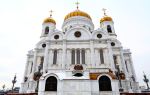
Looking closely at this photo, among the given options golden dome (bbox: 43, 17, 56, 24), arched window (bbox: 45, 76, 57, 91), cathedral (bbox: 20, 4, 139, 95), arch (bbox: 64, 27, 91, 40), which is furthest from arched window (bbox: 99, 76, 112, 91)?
golden dome (bbox: 43, 17, 56, 24)

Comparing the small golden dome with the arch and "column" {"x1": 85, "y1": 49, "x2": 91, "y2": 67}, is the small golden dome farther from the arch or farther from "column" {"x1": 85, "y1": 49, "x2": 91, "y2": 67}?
"column" {"x1": 85, "y1": 49, "x2": 91, "y2": 67}

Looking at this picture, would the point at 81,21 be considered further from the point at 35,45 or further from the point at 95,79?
the point at 95,79

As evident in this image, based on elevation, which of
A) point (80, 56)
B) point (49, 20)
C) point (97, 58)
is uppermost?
point (49, 20)

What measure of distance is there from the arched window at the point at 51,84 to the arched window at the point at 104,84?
509 centimetres

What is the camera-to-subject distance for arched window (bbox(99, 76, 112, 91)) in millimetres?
15180

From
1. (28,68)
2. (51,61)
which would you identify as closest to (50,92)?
(51,61)

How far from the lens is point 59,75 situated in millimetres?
15953

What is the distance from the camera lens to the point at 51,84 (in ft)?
50.7

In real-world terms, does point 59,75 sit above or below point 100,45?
below

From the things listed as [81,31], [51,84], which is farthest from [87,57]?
[51,84]

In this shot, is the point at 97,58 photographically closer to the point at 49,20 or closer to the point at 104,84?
the point at 104,84

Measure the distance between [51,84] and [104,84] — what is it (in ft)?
19.5

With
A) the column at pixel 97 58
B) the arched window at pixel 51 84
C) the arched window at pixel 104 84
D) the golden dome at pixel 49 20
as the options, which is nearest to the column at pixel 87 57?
the column at pixel 97 58

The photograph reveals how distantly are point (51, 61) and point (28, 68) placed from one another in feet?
20.0
